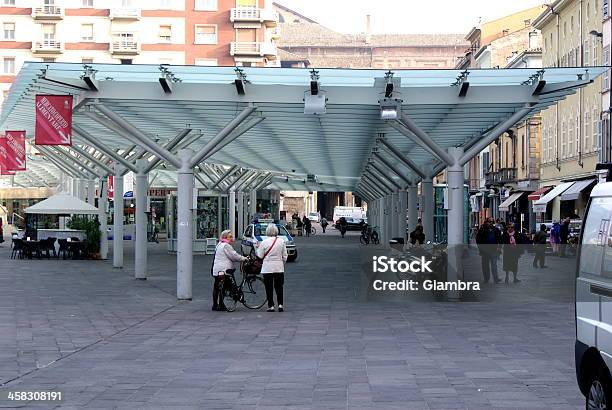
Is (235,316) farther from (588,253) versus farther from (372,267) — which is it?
(588,253)

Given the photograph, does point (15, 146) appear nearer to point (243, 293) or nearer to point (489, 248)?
point (489, 248)

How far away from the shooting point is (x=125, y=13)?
84.9m

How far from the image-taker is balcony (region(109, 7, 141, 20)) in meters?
84.8

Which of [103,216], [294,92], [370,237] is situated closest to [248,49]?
[370,237]

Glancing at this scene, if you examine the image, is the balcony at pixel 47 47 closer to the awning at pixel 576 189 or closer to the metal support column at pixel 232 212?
the metal support column at pixel 232 212

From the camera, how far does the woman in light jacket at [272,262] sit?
20.0 meters

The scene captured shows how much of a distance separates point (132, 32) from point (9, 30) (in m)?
8.98

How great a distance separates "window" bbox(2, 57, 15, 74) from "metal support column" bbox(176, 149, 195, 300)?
2593 inches

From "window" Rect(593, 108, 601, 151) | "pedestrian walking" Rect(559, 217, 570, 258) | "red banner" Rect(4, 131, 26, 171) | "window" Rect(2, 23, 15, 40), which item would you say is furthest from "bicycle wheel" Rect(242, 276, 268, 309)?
"window" Rect(2, 23, 15, 40)

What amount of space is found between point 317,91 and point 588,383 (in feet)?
44.6

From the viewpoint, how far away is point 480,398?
10266mm

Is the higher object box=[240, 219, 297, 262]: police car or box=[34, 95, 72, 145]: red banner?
box=[34, 95, 72, 145]: red banner

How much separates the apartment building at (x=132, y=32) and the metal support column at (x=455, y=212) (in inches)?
2452

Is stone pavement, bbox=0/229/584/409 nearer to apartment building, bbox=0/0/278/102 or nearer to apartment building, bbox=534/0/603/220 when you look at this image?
apartment building, bbox=534/0/603/220
